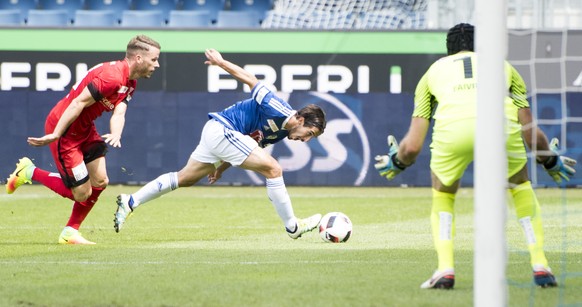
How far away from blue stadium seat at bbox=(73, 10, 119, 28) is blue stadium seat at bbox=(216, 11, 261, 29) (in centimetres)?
209

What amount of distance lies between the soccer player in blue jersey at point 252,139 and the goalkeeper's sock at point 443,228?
118 inches

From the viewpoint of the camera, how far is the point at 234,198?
710 inches

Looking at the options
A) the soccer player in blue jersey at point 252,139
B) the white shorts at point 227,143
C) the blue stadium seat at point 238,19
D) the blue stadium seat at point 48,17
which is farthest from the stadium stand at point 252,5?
the white shorts at point 227,143

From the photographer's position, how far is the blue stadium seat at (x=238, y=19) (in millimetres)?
22516

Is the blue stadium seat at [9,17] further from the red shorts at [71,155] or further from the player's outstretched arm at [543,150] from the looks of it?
the player's outstretched arm at [543,150]

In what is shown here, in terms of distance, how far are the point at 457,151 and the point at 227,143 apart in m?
3.80

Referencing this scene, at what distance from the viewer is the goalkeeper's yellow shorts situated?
7.30 m

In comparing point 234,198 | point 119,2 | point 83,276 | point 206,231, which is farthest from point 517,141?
point 119,2

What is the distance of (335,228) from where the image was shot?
10.7m

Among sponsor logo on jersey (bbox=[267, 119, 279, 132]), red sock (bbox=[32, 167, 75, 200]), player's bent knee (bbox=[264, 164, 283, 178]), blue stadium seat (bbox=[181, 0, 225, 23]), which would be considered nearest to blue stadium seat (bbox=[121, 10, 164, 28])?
blue stadium seat (bbox=[181, 0, 225, 23])

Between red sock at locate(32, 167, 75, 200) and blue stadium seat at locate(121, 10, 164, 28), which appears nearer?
red sock at locate(32, 167, 75, 200)

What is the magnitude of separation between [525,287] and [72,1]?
17.8 meters

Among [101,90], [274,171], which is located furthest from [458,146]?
[101,90]

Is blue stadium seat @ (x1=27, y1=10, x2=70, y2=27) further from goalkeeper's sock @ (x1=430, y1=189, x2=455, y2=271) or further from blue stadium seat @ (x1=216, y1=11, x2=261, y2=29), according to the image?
goalkeeper's sock @ (x1=430, y1=189, x2=455, y2=271)
